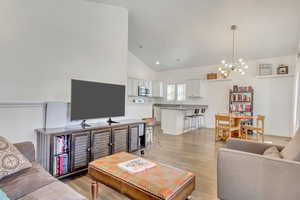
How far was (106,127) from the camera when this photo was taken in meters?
2.92

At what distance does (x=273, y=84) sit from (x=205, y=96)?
252 centimetres

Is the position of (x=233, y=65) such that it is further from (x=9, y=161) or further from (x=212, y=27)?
(x=9, y=161)

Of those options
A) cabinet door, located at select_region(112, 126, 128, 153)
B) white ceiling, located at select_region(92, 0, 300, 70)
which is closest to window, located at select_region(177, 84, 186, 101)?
white ceiling, located at select_region(92, 0, 300, 70)

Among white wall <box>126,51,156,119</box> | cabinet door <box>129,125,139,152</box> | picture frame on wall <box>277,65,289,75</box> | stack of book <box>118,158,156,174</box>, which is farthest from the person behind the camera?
picture frame on wall <box>277,65,289,75</box>

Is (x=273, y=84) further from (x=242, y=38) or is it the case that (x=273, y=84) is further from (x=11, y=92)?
(x=11, y=92)

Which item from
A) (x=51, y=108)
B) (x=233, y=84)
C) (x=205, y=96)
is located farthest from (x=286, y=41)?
(x=51, y=108)

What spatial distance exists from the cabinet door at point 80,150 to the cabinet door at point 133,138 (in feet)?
2.97

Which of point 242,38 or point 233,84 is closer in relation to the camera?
point 242,38

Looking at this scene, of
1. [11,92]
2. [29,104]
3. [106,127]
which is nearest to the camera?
[11,92]

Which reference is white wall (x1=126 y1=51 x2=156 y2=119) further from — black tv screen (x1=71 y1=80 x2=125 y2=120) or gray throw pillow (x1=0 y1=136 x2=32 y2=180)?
gray throw pillow (x1=0 y1=136 x2=32 y2=180)

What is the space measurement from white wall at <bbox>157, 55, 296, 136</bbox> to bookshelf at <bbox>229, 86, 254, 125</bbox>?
0.25 metres

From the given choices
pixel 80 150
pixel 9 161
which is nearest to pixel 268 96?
pixel 80 150

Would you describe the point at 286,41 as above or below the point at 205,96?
above

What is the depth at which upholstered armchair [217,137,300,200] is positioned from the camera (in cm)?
153
